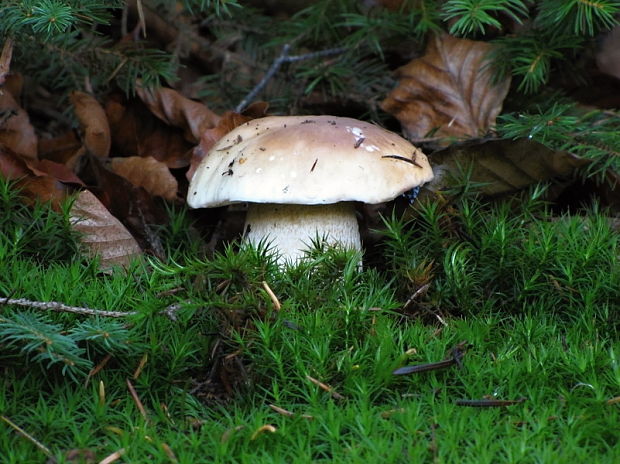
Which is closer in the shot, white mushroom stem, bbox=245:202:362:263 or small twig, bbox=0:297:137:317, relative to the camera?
small twig, bbox=0:297:137:317

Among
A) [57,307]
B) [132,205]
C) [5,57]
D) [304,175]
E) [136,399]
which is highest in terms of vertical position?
[5,57]

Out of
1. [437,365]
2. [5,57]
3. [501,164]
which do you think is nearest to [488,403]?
[437,365]

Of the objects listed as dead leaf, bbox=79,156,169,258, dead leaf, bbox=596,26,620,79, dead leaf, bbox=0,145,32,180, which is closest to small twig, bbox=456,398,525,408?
dead leaf, bbox=79,156,169,258

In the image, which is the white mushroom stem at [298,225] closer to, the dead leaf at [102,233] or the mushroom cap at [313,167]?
the mushroom cap at [313,167]

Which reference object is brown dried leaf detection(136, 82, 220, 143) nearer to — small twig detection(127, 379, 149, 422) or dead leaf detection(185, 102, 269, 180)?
dead leaf detection(185, 102, 269, 180)

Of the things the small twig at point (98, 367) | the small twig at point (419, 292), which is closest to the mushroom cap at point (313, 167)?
the small twig at point (419, 292)

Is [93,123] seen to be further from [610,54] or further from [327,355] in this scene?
[610,54]

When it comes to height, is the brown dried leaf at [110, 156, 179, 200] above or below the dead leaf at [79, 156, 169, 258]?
above
